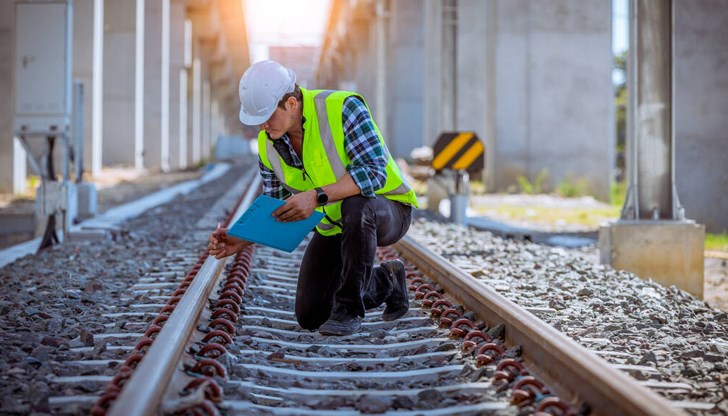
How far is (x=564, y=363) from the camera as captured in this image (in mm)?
3531

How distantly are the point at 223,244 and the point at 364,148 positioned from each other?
0.84m

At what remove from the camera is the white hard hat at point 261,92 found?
14.2 feet

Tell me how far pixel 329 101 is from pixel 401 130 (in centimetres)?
2928

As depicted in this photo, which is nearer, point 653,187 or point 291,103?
point 291,103

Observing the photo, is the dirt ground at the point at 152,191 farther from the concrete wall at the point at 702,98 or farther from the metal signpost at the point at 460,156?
the concrete wall at the point at 702,98

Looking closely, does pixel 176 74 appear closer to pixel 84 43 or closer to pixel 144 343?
pixel 84 43

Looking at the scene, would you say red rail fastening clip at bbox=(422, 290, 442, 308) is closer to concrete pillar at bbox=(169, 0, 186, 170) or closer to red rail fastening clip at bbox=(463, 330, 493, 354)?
red rail fastening clip at bbox=(463, 330, 493, 354)

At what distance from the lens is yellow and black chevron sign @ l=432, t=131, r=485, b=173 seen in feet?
40.4

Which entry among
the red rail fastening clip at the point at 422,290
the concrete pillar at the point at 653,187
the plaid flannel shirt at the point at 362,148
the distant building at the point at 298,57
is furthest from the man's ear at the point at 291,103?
the distant building at the point at 298,57

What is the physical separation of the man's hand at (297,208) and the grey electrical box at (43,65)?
6.30 m

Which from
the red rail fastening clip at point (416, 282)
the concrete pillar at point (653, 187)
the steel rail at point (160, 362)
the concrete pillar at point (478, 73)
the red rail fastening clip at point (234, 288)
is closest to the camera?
the steel rail at point (160, 362)

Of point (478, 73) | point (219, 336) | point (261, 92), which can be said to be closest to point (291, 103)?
point (261, 92)

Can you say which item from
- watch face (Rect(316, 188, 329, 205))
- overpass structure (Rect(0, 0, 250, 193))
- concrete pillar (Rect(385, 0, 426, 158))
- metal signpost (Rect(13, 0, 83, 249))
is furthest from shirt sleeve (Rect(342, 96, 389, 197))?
concrete pillar (Rect(385, 0, 426, 158))

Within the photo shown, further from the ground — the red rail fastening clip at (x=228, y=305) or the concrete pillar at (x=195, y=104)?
the concrete pillar at (x=195, y=104)
